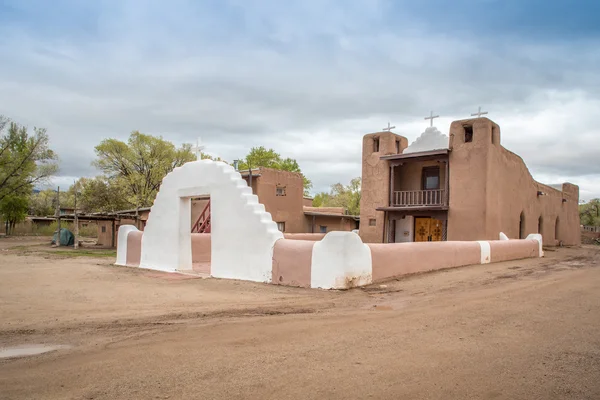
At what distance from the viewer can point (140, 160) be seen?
41.5m

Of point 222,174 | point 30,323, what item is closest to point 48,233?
point 222,174

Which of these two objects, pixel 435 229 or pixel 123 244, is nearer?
pixel 123 244

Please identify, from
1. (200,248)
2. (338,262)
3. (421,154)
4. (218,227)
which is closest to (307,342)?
(338,262)

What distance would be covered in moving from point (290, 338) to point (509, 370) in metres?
2.35

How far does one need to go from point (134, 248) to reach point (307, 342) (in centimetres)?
1160

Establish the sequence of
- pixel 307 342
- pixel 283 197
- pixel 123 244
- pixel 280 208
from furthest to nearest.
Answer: pixel 283 197 → pixel 280 208 → pixel 123 244 → pixel 307 342

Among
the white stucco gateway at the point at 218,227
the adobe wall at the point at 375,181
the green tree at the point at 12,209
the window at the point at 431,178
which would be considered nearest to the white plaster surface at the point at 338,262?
the white stucco gateway at the point at 218,227

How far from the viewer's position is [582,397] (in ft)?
11.4

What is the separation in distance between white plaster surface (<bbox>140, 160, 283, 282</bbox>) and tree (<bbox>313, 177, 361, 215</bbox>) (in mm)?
34642

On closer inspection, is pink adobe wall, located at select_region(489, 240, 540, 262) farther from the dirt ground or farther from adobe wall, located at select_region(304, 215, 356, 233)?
adobe wall, located at select_region(304, 215, 356, 233)

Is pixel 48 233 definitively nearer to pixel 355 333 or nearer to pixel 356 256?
pixel 356 256

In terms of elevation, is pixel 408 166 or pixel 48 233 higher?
pixel 408 166

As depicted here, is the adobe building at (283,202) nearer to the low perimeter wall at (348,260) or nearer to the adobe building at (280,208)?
the adobe building at (280,208)

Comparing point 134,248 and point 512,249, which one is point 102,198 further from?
point 512,249
